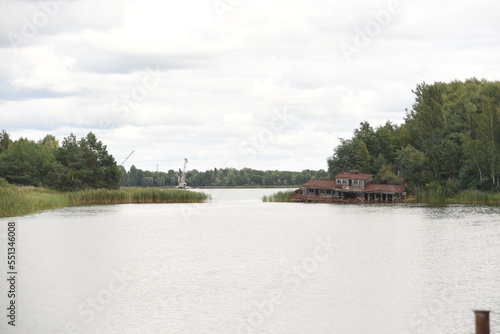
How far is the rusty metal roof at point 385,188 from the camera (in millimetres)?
117188

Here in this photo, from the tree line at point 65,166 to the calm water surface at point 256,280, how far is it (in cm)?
5512

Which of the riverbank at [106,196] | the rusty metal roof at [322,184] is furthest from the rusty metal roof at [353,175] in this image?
the riverbank at [106,196]

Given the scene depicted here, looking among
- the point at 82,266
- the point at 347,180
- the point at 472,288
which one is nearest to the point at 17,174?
the point at 347,180

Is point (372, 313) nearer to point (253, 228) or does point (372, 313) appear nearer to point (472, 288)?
point (472, 288)

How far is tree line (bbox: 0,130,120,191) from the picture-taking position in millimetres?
115625

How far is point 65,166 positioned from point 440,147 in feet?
245

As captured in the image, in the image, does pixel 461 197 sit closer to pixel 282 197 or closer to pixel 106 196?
pixel 282 197

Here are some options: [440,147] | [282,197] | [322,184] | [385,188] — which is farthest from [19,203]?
[440,147]

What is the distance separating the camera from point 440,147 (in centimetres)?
11431

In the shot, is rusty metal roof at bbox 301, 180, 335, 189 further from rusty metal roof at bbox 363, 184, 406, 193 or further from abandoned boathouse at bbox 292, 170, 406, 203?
rusty metal roof at bbox 363, 184, 406, 193

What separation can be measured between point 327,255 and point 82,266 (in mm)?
17527

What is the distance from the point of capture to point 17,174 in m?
116

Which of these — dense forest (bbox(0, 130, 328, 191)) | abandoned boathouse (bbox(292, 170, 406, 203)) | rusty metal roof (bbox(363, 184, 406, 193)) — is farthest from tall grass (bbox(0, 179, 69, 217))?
rusty metal roof (bbox(363, 184, 406, 193))

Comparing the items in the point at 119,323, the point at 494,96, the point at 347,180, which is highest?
the point at 494,96
